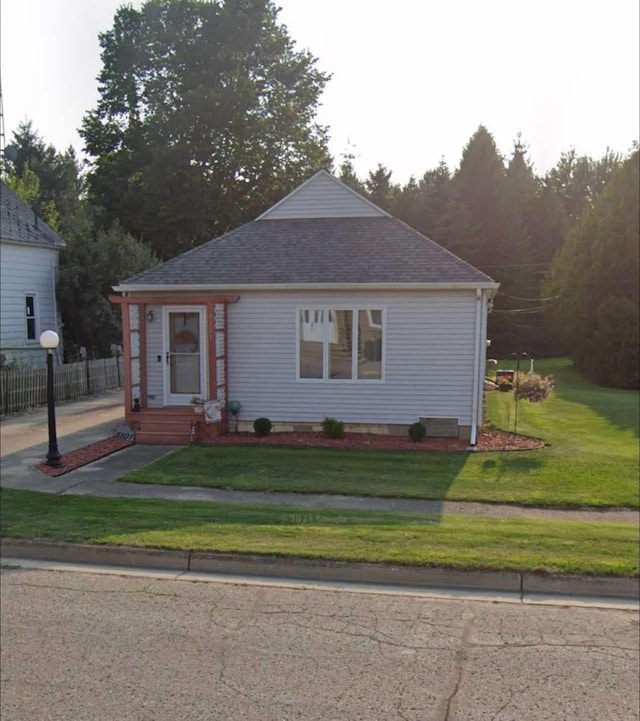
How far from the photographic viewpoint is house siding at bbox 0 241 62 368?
64.2ft

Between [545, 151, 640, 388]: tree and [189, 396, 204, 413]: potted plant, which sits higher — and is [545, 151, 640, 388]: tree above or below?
above

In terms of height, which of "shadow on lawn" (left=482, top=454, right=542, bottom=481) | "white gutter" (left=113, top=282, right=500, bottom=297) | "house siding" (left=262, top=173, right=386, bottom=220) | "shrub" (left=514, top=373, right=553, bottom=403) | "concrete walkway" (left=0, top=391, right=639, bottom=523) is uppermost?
"house siding" (left=262, top=173, right=386, bottom=220)

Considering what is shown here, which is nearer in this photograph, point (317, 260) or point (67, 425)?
point (317, 260)

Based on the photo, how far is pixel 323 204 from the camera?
47.6 ft

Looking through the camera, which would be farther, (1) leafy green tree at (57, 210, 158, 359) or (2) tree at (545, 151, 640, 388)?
(2) tree at (545, 151, 640, 388)

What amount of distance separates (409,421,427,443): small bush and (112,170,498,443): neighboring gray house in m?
0.45

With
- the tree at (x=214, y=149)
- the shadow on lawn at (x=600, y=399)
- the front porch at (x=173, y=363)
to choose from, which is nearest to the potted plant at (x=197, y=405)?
the front porch at (x=173, y=363)

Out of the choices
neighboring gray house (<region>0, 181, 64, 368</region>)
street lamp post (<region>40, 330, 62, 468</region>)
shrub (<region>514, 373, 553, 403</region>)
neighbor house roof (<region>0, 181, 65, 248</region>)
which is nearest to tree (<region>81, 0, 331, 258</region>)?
neighbor house roof (<region>0, 181, 65, 248</region>)

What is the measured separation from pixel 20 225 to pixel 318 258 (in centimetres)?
1319

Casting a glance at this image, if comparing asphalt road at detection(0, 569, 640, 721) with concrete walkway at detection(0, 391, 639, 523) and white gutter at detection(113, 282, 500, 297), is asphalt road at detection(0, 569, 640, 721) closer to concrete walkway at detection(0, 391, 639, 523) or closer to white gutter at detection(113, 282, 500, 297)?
concrete walkway at detection(0, 391, 639, 523)

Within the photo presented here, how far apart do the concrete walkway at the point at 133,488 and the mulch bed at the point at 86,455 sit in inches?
5.2

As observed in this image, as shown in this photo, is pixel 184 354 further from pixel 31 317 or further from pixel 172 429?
pixel 31 317

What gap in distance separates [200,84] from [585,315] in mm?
18925

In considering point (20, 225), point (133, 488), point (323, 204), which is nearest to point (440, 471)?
point (133, 488)
